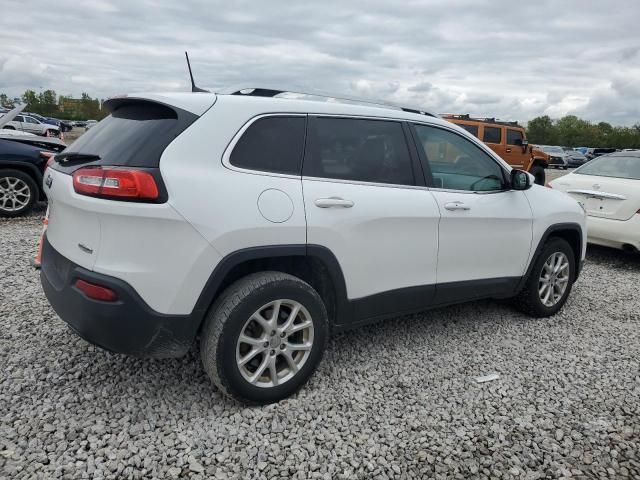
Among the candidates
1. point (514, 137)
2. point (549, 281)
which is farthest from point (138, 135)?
point (514, 137)

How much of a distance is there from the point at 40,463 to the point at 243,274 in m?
1.29

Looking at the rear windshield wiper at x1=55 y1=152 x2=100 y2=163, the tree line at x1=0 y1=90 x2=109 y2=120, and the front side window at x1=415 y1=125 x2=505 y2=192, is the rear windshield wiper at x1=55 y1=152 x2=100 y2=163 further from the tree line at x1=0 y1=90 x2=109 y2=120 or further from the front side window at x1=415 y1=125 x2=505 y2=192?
the tree line at x1=0 y1=90 x2=109 y2=120

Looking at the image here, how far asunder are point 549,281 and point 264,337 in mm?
2882

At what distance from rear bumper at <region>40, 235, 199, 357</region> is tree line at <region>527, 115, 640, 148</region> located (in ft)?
283

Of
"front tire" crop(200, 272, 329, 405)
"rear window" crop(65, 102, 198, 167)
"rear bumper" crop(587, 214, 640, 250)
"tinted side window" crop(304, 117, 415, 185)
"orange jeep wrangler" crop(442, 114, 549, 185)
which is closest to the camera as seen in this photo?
"rear window" crop(65, 102, 198, 167)

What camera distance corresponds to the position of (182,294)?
2.49 metres

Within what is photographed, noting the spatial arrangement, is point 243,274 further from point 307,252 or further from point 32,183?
point 32,183

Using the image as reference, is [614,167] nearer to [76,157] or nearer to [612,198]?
[612,198]

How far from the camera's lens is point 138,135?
2.59 metres

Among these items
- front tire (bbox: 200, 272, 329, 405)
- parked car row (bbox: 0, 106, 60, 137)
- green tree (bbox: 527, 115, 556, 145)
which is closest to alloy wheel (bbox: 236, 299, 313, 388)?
front tire (bbox: 200, 272, 329, 405)

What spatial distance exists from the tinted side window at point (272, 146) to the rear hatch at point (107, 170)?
1.02 feet

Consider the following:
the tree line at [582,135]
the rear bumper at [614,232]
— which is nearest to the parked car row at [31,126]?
the rear bumper at [614,232]

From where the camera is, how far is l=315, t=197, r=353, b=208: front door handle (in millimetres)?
2844

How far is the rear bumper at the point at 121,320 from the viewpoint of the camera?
242cm
